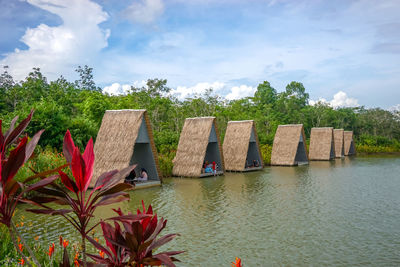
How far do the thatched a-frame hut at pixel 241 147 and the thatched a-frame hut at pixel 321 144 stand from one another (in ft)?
26.5

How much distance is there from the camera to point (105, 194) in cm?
176

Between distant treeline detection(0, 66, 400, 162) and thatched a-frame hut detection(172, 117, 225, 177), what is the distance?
3506mm

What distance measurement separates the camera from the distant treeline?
14242 millimetres

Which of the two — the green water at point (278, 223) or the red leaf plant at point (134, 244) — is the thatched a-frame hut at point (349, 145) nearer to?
the green water at point (278, 223)

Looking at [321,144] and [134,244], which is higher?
[321,144]

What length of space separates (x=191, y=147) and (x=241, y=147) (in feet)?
10.3

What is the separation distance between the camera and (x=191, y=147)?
14.2 meters

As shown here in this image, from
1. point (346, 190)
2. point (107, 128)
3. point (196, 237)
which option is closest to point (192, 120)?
point (107, 128)

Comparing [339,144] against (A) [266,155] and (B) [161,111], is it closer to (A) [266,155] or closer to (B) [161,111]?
(A) [266,155]

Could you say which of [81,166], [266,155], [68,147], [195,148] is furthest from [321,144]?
[81,166]

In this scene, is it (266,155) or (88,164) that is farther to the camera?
(266,155)

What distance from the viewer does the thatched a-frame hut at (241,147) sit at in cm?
1602

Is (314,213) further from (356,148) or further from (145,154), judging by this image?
(356,148)

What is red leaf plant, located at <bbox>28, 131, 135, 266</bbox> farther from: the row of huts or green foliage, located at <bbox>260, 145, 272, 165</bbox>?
green foliage, located at <bbox>260, 145, 272, 165</bbox>
